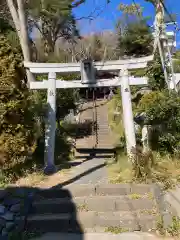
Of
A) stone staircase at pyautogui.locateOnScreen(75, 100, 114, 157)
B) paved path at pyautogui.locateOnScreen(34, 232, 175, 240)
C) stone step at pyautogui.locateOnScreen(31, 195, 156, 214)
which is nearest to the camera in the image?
paved path at pyautogui.locateOnScreen(34, 232, 175, 240)

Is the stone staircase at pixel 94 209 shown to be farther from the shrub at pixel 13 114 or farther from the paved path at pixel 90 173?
the shrub at pixel 13 114

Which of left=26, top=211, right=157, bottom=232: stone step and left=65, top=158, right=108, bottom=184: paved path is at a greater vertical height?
left=65, top=158, right=108, bottom=184: paved path

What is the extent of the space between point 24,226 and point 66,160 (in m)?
5.72

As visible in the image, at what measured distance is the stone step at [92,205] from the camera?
23.0ft

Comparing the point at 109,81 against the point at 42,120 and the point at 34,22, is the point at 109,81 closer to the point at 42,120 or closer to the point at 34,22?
the point at 42,120

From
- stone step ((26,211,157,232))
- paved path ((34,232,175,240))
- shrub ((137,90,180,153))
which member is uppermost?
shrub ((137,90,180,153))

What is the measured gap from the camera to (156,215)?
21.6 ft

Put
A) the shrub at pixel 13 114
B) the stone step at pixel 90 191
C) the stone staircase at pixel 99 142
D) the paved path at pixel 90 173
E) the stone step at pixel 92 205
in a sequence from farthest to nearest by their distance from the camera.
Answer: the stone staircase at pixel 99 142, the paved path at pixel 90 173, the shrub at pixel 13 114, the stone step at pixel 90 191, the stone step at pixel 92 205

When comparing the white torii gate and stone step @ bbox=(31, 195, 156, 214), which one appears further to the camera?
the white torii gate

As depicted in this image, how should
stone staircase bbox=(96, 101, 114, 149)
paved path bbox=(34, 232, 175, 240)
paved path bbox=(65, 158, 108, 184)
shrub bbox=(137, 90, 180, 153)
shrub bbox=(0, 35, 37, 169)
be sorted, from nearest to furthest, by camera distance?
paved path bbox=(34, 232, 175, 240) → shrub bbox=(0, 35, 37, 169) → paved path bbox=(65, 158, 108, 184) → shrub bbox=(137, 90, 180, 153) → stone staircase bbox=(96, 101, 114, 149)

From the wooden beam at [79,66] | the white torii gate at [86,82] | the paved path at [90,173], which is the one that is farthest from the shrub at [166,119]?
the paved path at [90,173]

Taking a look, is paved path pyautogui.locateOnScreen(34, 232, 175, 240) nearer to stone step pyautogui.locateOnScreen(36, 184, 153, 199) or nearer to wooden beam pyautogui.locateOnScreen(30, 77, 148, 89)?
stone step pyautogui.locateOnScreen(36, 184, 153, 199)

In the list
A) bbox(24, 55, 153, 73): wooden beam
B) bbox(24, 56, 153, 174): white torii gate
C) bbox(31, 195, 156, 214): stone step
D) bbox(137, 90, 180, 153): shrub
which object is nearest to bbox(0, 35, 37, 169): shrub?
bbox(24, 56, 153, 174): white torii gate

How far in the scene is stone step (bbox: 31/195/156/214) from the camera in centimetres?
700
